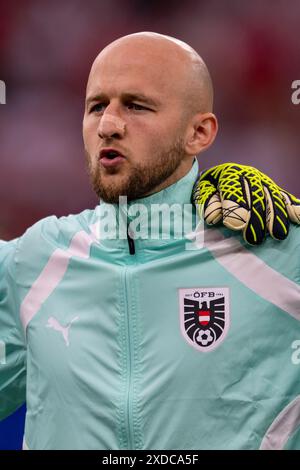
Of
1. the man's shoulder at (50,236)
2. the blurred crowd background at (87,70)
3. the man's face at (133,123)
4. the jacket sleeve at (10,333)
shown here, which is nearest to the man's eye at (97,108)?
the man's face at (133,123)

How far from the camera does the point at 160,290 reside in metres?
1.62

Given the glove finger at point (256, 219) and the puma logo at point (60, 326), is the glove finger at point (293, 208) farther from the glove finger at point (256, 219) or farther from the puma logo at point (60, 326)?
the puma logo at point (60, 326)

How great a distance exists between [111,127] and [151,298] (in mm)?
353

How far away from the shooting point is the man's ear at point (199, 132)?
5.74 ft

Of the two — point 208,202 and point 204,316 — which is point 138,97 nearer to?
point 208,202

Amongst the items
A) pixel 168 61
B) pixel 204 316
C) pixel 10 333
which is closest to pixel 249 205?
pixel 204 316

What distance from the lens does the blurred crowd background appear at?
137 inches

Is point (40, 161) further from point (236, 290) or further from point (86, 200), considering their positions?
point (236, 290)

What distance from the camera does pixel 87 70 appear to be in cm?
367

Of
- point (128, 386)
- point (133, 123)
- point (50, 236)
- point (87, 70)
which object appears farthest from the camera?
point (87, 70)

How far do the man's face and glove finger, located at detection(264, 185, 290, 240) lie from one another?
243mm

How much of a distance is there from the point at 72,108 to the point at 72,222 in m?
1.91
